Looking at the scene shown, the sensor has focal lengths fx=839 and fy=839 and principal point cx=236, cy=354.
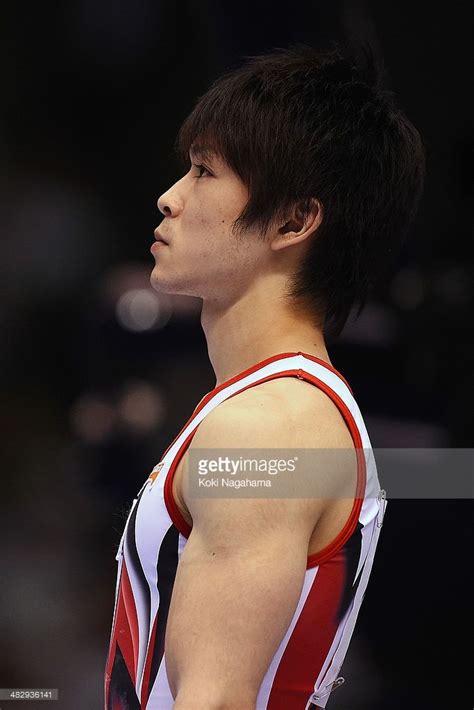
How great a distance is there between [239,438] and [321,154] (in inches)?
20.2

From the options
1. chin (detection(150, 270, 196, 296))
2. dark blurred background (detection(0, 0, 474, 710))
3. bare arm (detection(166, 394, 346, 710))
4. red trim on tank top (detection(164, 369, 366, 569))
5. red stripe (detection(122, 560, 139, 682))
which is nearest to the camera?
bare arm (detection(166, 394, 346, 710))

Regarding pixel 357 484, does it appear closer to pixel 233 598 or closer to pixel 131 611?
pixel 233 598

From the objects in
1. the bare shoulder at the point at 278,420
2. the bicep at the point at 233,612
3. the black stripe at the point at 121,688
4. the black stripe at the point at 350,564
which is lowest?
the black stripe at the point at 121,688

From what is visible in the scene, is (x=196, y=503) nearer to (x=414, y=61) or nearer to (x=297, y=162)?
(x=297, y=162)

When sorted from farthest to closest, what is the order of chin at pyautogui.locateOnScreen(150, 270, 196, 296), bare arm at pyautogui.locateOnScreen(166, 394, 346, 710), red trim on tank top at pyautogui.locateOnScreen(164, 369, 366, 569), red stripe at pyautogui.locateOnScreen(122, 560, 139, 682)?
chin at pyautogui.locateOnScreen(150, 270, 196, 296) < red stripe at pyautogui.locateOnScreen(122, 560, 139, 682) < red trim on tank top at pyautogui.locateOnScreen(164, 369, 366, 569) < bare arm at pyautogui.locateOnScreen(166, 394, 346, 710)

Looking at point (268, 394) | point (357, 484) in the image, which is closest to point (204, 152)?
point (268, 394)

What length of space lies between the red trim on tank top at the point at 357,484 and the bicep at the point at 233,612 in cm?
13

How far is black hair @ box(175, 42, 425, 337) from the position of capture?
1.28 meters

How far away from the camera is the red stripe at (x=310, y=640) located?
43.5 inches

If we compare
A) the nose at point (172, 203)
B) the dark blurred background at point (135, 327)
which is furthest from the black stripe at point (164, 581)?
the dark blurred background at point (135, 327)

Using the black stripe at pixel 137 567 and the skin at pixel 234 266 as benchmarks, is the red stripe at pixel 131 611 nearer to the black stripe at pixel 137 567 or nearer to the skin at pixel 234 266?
the black stripe at pixel 137 567

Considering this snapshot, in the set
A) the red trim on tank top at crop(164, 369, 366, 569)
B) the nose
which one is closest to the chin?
the nose

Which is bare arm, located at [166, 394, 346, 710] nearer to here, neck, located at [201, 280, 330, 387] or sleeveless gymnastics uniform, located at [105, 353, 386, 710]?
sleeveless gymnastics uniform, located at [105, 353, 386, 710]

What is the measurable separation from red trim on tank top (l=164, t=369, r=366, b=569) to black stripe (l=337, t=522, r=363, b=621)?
2 cm
